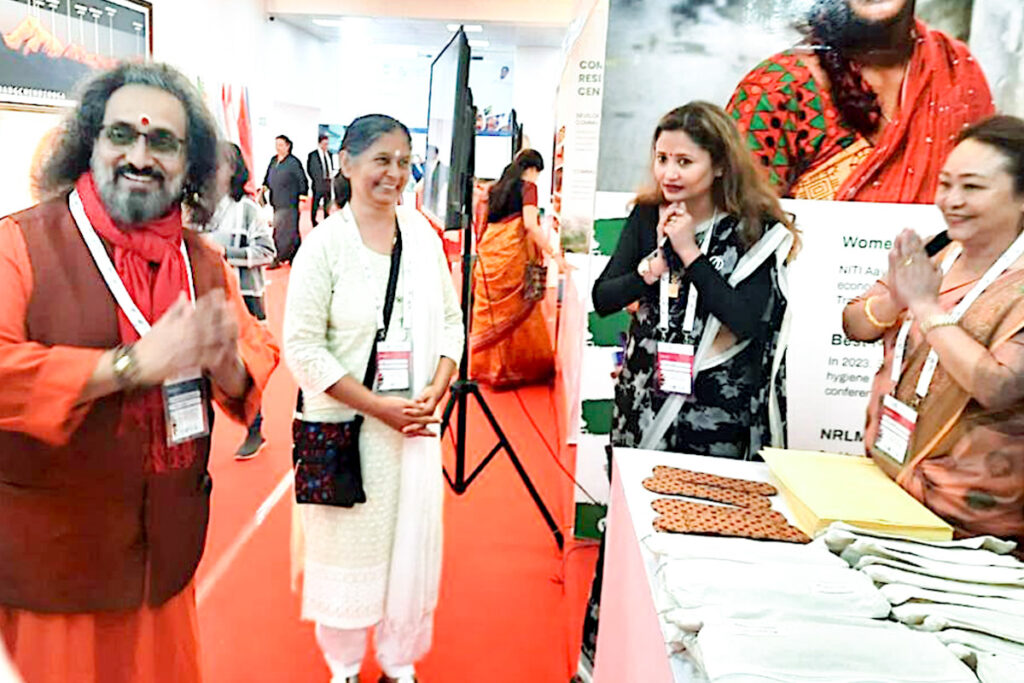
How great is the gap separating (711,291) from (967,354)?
633 mm

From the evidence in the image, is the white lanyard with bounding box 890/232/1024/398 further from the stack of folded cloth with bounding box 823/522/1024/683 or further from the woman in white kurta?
the woman in white kurta

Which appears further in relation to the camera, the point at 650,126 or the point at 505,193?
the point at 505,193

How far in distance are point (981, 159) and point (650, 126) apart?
1241mm

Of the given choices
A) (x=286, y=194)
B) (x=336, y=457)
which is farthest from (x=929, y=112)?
(x=286, y=194)

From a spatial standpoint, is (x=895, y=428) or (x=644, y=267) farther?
(x=644, y=267)

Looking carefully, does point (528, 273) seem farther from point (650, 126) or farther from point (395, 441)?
point (395, 441)

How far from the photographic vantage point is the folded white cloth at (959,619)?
0.79 meters

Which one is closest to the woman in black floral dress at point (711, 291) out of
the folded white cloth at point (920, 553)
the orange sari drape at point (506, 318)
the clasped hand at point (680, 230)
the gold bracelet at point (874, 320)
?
the clasped hand at point (680, 230)

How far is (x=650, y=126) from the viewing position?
2.46 meters

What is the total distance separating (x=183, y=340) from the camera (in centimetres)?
107

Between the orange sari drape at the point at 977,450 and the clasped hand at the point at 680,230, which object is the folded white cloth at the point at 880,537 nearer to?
the orange sari drape at the point at 977,450

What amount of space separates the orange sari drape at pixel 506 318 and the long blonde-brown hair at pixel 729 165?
Result: 3.15 m

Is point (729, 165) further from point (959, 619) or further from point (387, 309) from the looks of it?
point (959, 619)

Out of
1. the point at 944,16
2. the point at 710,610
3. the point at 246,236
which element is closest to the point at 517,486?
the point at 246,236
